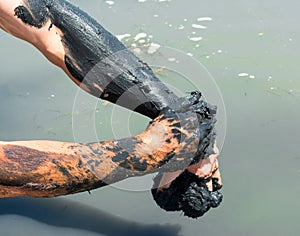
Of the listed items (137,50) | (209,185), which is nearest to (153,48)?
(137,50)

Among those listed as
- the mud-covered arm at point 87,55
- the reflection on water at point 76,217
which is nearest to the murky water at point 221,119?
the reflection on water at point 76,217

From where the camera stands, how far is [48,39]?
126cm

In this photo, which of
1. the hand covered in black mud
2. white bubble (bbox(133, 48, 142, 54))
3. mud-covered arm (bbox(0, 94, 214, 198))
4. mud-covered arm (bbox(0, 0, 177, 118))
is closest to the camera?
mud-covered arm (bbox(0, 94, 214, 198))

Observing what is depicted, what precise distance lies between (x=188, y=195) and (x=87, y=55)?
415 mm

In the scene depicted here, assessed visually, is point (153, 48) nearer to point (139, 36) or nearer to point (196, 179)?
point (139, 36)

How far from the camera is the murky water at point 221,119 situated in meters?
1.33

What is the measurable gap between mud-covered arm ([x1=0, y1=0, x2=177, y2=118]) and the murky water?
0.21 m

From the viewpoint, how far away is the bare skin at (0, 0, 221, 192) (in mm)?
1186

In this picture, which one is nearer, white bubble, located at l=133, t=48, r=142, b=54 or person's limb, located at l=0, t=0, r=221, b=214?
person's limb, located at l=0, t=0, r=221, b=214

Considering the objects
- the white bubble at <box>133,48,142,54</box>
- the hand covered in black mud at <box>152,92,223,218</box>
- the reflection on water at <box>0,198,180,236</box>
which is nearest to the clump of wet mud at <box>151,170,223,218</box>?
the hand covered in black mud at <box>152,92,223,218</box>

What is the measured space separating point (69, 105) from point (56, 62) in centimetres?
39

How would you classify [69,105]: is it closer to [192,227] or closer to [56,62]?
[56,62]

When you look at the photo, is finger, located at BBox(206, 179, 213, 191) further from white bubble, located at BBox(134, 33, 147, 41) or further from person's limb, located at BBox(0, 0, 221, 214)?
white bubble, located at BBox(134, 33, 147, 41)

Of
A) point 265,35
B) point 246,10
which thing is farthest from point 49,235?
point 246,10
